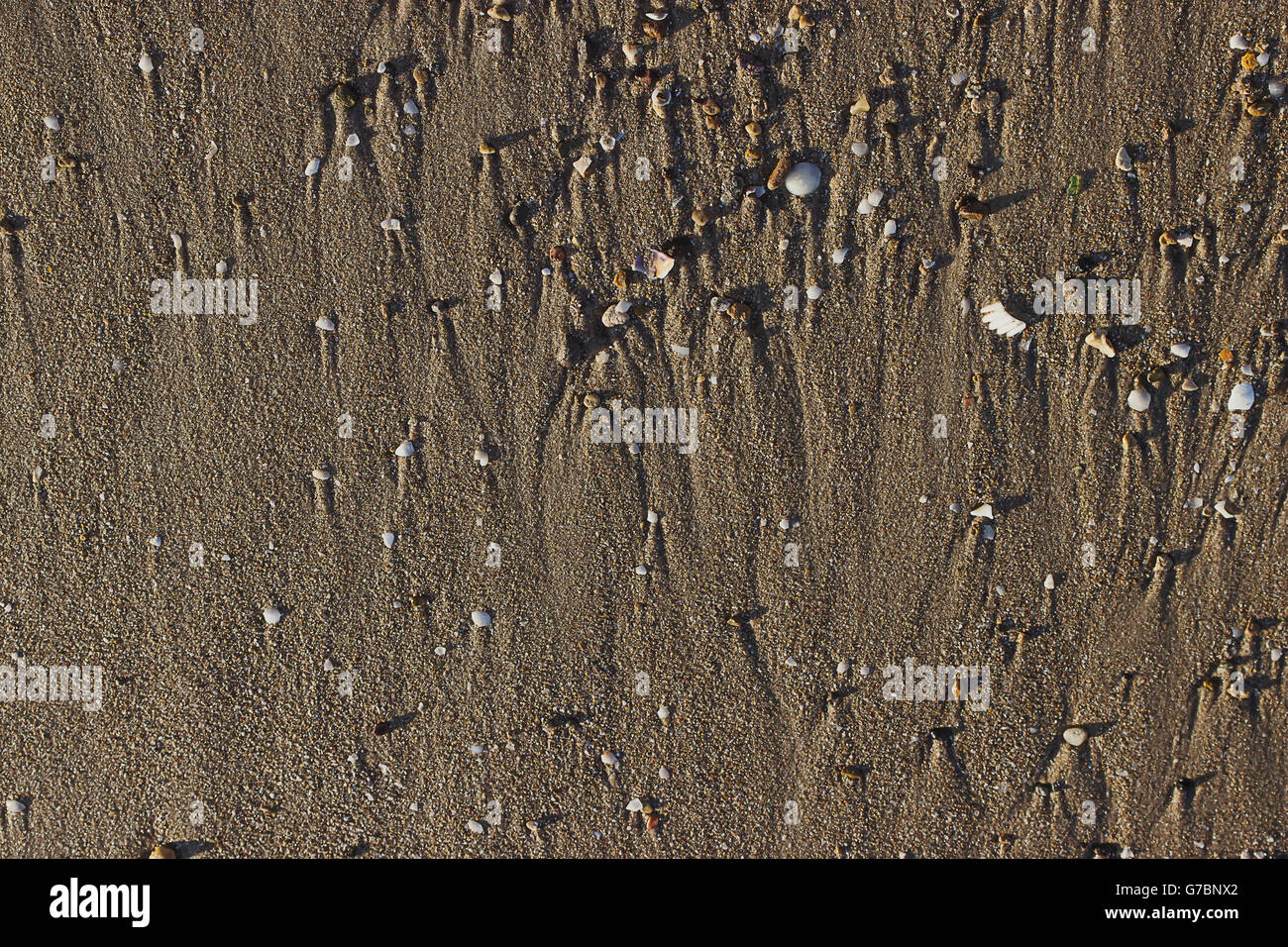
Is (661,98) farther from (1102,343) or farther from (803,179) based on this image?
(1102,343)

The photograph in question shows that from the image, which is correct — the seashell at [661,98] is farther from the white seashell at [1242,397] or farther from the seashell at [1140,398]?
the white seashell at [1242,397]

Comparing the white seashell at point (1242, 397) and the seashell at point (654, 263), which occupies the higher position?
the seashell at point (654, 263)

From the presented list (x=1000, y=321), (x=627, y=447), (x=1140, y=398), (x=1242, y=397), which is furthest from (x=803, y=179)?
(x=1242, y=397)

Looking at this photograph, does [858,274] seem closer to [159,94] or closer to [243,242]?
[243,242]

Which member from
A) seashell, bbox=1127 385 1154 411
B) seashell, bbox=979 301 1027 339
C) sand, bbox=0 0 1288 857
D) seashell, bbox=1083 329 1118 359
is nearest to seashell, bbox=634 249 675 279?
sand, bbox=0 0 1288 857

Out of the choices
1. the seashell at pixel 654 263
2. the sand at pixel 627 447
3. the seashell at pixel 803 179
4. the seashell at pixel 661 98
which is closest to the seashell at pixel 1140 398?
the sand at pixel 627 447

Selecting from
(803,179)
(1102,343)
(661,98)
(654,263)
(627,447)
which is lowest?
(627,447)
